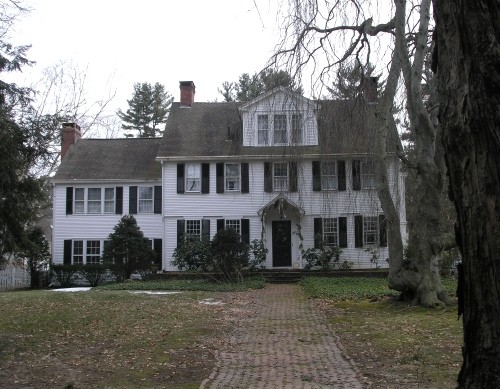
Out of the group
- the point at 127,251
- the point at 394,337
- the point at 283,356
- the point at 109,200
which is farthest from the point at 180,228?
the point at 283,356

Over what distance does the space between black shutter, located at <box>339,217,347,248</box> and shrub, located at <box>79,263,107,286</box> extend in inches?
454

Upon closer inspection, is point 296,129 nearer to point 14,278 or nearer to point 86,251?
point 86,251

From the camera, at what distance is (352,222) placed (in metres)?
25.5

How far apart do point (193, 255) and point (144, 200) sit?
5.30 meters

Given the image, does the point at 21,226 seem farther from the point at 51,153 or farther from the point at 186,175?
the point at 186,175

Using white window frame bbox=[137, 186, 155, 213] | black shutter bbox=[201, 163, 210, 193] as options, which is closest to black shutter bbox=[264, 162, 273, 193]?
black shutter bbox=[201, 163, 210, 193]

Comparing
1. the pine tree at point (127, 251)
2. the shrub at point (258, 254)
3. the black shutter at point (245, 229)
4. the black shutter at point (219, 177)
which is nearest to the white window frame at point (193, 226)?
the black shutter at point (219, 177)

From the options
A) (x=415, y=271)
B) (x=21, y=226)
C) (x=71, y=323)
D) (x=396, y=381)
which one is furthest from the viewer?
(x=415, y=271)

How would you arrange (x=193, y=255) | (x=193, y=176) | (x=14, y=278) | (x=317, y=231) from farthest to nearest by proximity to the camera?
(x=14, y=278)
(x=193, y=176)
(x=317, y=231)
(x=193, y=255)

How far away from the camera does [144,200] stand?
27297mm

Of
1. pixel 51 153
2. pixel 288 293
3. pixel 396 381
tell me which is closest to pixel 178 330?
pixel 51 153

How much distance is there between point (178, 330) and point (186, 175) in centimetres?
1602

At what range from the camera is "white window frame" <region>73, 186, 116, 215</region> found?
27.3m

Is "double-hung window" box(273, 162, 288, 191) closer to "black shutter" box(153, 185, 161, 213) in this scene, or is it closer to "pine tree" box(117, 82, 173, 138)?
"black shutter" box(153, 185, 161, 213)
